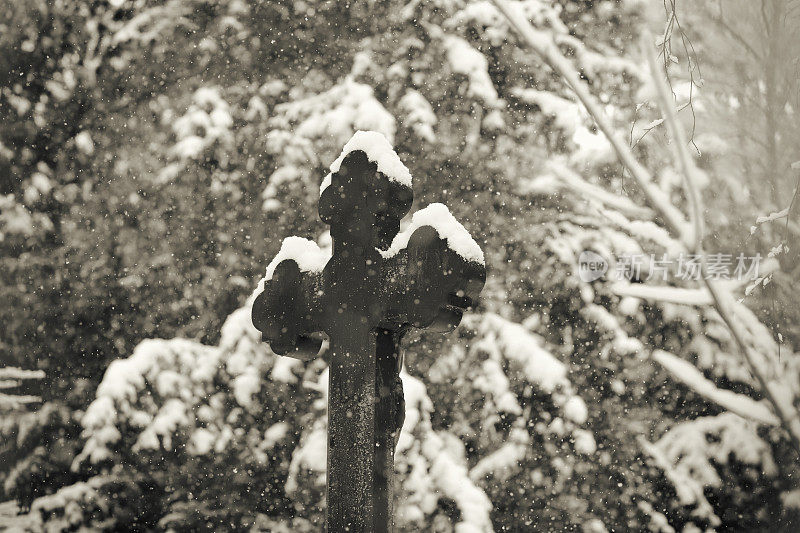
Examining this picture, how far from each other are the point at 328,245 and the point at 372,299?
260 centimetres

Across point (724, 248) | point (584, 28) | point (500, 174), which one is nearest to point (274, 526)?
point (500, 174)

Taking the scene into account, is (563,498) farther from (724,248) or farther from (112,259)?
(112,259)

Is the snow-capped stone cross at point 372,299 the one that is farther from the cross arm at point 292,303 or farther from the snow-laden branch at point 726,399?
the snow-laden branch at point 726,399

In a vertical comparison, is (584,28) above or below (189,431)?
above

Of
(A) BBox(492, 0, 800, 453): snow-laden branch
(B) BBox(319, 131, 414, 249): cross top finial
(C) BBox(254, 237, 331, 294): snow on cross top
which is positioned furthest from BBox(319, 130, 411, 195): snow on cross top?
(A) BBox(492, 0, 800, 453): snow-laden branch

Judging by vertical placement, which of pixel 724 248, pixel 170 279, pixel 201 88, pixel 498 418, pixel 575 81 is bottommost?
pixel 575 81

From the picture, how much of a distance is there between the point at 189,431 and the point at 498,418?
6.41ft

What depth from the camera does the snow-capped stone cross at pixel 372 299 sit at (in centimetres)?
164

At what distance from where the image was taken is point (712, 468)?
4199mm

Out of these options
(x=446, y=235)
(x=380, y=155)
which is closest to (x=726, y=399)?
(x=446, y=235)

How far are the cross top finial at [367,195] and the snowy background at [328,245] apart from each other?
2.36 m
